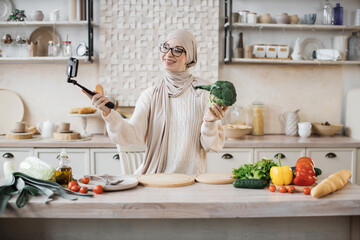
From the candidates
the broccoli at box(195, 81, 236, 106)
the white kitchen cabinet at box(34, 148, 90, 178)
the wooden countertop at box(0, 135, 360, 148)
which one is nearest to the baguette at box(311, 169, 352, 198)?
the broccoli at box(195, 81, 236, 106)

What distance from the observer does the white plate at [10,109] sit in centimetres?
412

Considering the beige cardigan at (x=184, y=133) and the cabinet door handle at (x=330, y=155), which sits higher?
the beige cardigan at (x=184, y=133)

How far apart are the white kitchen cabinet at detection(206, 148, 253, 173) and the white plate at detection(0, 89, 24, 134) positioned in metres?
2.12

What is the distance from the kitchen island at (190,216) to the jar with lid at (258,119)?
7.51ft

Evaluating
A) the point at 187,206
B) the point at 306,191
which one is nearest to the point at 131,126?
the point at 187,206

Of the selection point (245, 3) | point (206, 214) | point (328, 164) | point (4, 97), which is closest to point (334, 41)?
point (245, 3)

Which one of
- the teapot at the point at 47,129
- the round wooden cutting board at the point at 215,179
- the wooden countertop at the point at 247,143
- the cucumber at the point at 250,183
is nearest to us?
the cucumber at the point at 250,183

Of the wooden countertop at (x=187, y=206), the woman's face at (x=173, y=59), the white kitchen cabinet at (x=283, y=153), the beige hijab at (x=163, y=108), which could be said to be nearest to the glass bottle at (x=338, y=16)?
the white kitchen cabinet at (x=283, y=153)

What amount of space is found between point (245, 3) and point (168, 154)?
98.1 inches

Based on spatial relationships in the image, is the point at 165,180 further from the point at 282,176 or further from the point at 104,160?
the point at 104,160

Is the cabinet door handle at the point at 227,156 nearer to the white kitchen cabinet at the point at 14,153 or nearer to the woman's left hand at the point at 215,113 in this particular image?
the woman's left hand at the point at 215,113

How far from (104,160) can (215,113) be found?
72.3 inches

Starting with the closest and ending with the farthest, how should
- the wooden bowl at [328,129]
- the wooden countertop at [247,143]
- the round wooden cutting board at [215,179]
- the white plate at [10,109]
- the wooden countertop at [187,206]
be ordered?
the wooden countertop at [187,206]
the round wooden cutting board at [215,179]
the wooden countertop at [247,143]
the wooden bowl at [328,129]
the white plate at [10,109]

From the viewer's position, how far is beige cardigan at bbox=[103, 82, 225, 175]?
2326 millimetres
